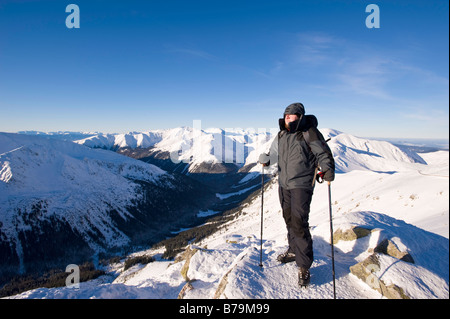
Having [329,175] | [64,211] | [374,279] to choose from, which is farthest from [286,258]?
[64,211]

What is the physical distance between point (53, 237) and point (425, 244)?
176 m

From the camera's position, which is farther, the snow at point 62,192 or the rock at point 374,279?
the snow at point 62,192

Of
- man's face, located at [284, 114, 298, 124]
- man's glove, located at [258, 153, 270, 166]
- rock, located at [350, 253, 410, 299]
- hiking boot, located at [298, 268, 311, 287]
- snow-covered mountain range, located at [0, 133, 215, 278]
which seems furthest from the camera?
snow-covered mountain range, located at [0, 133, 215, 278]

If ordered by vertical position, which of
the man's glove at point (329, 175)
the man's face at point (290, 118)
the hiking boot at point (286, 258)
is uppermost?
the man's face at point (290, 118)

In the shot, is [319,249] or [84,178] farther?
[84,178]

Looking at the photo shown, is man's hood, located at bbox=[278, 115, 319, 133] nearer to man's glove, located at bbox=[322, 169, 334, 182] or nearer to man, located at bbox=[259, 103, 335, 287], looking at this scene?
man, located at bbox=[259, 103, 335, 287]

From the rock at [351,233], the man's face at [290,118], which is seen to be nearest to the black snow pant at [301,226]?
the man's face at [290,118]

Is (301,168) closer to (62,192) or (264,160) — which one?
(264,160)

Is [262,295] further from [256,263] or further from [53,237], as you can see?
[53,237]

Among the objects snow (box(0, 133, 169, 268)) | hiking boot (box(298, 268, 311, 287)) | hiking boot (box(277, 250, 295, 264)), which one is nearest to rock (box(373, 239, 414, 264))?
hiking boot (box(277, 250, 295, 264))

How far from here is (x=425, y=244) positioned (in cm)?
980

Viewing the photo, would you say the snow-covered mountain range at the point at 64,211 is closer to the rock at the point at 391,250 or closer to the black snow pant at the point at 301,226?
the black snow pant at the point at 301,226

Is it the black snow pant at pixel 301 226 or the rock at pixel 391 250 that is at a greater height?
the black snow pant at pixel 301 226
